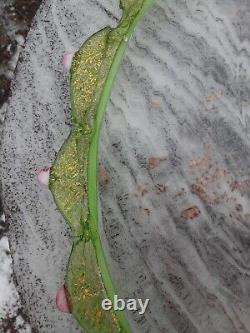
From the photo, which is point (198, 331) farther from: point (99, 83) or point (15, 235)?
point (15, 235)

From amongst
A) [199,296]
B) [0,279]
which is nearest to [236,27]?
[199,296]

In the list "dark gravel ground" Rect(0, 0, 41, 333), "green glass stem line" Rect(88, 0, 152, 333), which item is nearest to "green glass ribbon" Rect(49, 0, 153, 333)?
"green glass stem line" Rect(88, 0, 152, 333)

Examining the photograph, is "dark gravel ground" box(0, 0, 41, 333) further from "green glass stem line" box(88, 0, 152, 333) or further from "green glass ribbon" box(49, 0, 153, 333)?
"green glass stem line" box(88, 0, 152, 333)

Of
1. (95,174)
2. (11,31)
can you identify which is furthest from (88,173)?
(11,31)

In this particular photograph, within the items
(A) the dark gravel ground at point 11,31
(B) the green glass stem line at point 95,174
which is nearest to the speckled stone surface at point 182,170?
(B) the green glass stem line at point 95,174

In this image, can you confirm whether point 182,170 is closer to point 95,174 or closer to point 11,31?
point 95,174

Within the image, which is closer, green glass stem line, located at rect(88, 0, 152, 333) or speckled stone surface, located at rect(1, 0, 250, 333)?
speckled stone surface, located at rect(1, 0, 250, 333)
